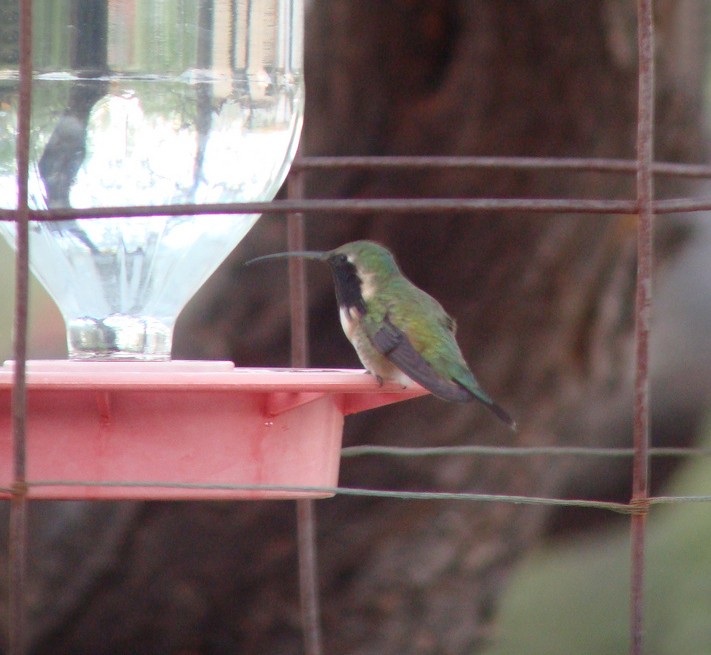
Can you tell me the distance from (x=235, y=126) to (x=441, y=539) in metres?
2.31

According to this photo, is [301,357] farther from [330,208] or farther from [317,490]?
[330,208]

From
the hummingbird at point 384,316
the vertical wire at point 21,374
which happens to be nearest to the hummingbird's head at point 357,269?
the hummingbird at point 384,316

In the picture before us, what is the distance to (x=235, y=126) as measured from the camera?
264 cm

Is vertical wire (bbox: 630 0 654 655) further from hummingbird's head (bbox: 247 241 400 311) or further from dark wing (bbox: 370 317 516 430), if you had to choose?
hummingbird's head (bbox: 247 241 400 311)

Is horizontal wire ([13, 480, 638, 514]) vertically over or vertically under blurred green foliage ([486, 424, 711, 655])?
over

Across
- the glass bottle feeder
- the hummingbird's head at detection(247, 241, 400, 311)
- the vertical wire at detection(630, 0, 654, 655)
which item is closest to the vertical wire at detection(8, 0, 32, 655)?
the glass bottle feeder

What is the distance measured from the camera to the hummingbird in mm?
2348

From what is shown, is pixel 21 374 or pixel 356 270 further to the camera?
pixel 356 270

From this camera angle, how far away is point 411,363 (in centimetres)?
218

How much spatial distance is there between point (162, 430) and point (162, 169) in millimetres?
842

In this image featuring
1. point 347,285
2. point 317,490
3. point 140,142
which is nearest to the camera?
point 317,490

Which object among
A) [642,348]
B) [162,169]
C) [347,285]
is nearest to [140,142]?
[162,169]

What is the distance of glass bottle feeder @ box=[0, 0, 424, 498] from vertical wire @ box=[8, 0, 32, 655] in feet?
0.78

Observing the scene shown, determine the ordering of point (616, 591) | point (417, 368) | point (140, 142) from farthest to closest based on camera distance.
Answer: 1. point (616, 591)
2. point (140, 142)
3. point (417, 368)
